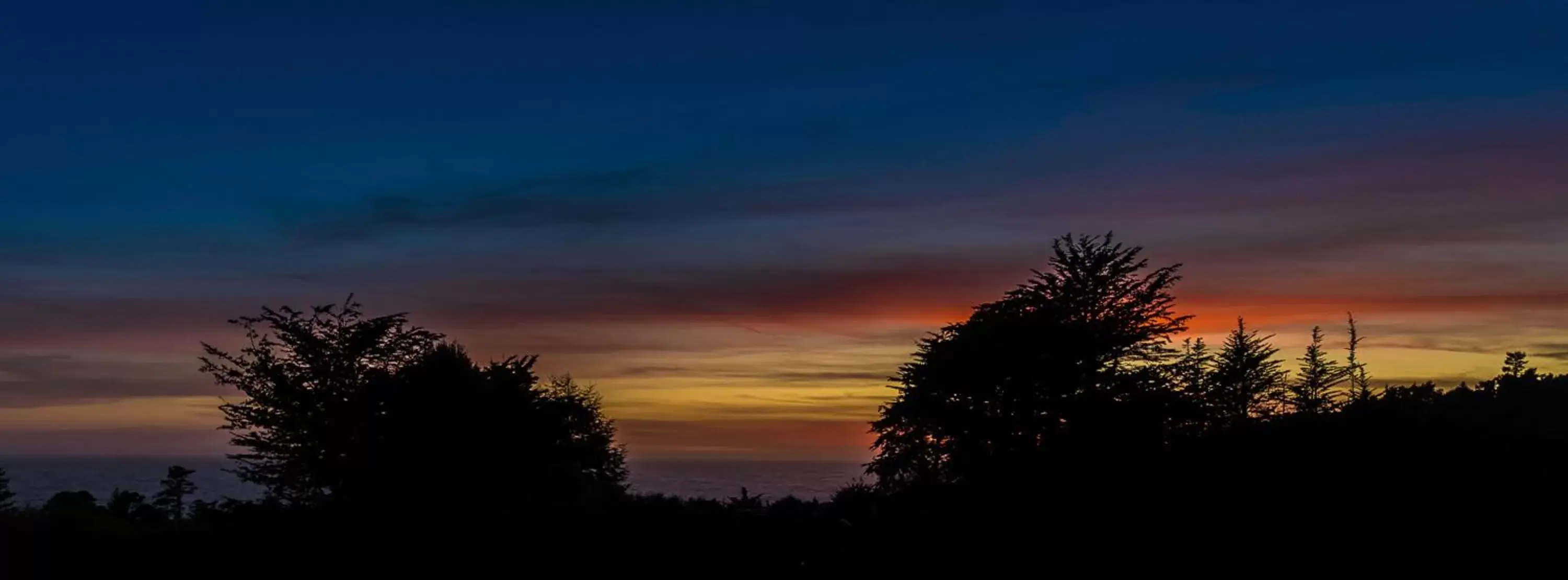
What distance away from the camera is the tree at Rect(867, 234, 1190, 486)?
42.5 metres

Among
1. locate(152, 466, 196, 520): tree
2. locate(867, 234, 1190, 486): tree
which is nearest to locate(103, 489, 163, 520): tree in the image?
locate(152, 466, 196, 520): tree

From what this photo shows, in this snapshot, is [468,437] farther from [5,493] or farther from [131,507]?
[5,493]

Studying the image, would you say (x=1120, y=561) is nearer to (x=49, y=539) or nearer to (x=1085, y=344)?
(x=49, y=539)

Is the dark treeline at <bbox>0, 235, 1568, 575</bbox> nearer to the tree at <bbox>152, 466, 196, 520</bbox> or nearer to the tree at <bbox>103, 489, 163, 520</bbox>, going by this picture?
the tree at <bbox>103, 489, 163, 520</bbox>

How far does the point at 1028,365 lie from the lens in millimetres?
42688

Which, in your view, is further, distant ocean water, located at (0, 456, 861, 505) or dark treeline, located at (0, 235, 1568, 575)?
distant ocean water, located at (0, 456, 861, 505)

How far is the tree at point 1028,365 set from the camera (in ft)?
140

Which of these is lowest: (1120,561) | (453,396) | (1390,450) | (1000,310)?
(1120,561)

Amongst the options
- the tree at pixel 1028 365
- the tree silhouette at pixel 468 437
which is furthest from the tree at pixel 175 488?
the tree at pixel 1028 365

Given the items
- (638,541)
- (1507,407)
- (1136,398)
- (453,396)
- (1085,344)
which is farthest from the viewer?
(1085,344)

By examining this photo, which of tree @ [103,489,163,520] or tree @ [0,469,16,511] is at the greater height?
tree @ [0,469,16,511]

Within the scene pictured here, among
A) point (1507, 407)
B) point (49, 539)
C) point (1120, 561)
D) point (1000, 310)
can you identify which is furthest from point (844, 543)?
point (1000, 310)

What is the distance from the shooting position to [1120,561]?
1252 centimetres

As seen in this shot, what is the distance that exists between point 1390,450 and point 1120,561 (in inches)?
145
